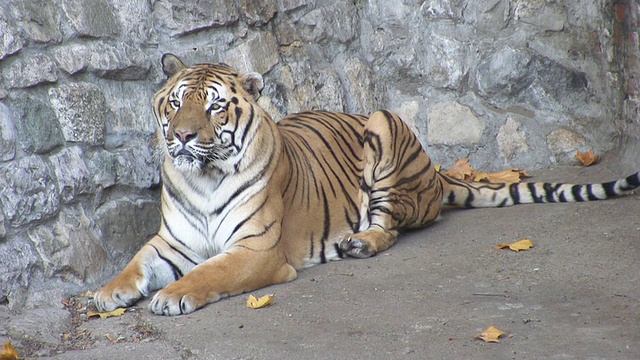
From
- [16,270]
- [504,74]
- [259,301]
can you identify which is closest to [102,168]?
[16,270]

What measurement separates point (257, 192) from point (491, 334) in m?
1.72

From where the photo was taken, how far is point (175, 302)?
14.5 feet

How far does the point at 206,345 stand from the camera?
13.0 ft

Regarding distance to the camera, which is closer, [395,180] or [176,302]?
[176,302]

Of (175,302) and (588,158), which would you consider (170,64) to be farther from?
(588,158)

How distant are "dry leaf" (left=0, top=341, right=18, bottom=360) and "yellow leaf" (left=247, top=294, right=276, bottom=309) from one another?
1166 mm

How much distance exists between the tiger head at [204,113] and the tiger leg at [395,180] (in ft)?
3.67

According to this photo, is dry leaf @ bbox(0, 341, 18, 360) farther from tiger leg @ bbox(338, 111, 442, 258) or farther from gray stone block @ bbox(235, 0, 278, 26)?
gray stone block @ bbox(235, 0, 278, 26)

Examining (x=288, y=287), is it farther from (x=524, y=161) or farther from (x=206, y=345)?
(x=524, y=161)

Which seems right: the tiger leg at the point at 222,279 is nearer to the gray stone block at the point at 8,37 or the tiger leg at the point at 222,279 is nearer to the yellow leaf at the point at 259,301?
the yellow leaf at the point at 259,301

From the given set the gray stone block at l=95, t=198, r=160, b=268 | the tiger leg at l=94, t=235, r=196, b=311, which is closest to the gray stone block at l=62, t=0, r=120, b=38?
the gray stone block at l=95, t=198, r=160, b=268

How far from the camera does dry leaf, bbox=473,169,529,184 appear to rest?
662cm

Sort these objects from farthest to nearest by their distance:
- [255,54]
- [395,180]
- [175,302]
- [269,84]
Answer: [269,84] → [255,54] → [395,180] → [175,302]

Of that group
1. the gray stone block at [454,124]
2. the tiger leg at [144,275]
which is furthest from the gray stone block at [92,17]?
the gray stone block at [454,124]
